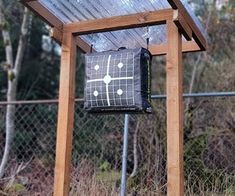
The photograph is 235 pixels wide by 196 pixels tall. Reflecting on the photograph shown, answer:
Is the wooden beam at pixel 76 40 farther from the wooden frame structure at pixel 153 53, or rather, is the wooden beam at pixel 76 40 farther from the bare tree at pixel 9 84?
the bare tree at pixel 9 84

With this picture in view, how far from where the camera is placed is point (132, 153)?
488 centimetres

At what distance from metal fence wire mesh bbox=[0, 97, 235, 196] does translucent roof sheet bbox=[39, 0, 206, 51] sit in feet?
A: 3.91

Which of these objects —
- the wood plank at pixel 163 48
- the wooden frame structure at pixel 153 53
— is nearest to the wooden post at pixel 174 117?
the wooden frame structure at pixel 153 53

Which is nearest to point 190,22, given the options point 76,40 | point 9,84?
point 76,40

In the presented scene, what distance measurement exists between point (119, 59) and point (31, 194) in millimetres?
2157

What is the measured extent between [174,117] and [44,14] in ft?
4.10

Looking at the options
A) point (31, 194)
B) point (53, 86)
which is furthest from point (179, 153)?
point (53, 86)

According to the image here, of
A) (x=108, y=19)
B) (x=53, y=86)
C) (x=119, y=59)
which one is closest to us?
(x=119, y=59)

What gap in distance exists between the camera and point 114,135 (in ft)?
16.4

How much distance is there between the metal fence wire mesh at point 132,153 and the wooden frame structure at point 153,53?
0.70 meters

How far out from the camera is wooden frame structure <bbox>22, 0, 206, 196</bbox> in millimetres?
2559

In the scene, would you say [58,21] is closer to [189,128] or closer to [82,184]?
[82,184]

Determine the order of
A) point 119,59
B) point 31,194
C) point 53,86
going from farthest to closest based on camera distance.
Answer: point 53,86, point 31,194, point 119,59

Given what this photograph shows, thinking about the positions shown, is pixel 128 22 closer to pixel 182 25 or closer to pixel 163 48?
pixel 182 25
